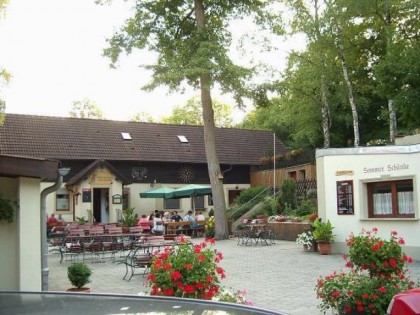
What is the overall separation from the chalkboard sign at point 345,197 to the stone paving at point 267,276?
4.59 ft

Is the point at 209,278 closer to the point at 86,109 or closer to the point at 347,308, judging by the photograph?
the point at 347,308

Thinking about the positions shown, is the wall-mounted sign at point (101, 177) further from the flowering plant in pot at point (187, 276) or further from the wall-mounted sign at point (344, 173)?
the flowering plant in pot at point (187, 276)

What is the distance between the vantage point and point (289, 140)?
146 ft

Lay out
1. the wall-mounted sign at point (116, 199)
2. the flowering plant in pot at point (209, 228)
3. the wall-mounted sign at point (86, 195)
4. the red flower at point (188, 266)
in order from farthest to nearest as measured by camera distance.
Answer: the wall-mounted sign at point (116, 199)
the wall-mounted sign at point (86, 195)
the flowering plant in pot at point (209, 228)
the red flower at point (188, 266)

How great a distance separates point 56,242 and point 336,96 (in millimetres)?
18269

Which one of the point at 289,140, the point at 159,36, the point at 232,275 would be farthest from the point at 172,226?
the point at 289,140

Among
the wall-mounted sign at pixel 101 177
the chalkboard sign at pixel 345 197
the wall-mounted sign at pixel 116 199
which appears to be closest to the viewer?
the chalkboard sign at pixel 345 197

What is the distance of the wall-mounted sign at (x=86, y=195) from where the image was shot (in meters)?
28.2

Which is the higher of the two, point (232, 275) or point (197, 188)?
point (197, 188)

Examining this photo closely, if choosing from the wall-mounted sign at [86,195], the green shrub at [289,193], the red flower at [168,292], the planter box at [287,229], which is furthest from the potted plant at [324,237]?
the wall-mounted sign at [86,195]

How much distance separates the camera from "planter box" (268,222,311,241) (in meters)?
19.7

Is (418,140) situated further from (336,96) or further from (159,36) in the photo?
(336,96)

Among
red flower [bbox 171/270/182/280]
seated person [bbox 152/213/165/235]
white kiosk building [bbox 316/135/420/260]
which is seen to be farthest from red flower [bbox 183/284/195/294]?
seated person [bbox 152/213/165/235]

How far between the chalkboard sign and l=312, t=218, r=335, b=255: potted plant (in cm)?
63
